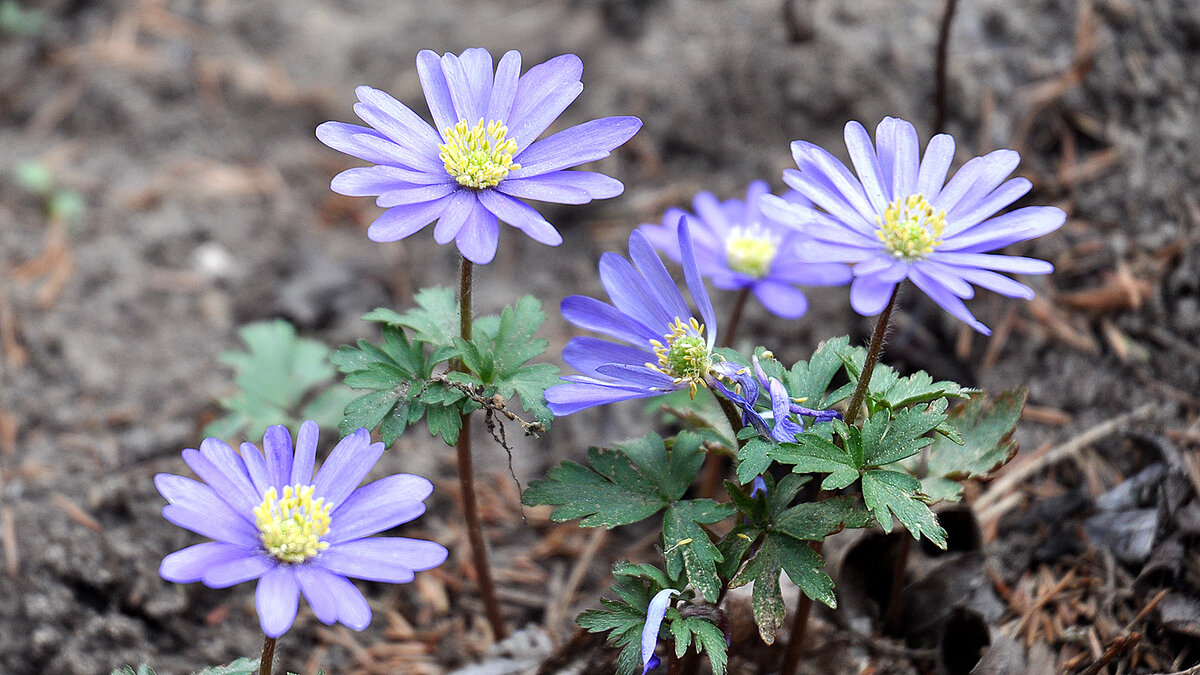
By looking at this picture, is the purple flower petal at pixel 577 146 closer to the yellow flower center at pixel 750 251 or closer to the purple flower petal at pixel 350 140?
the purple flower petal at pixel 350 140

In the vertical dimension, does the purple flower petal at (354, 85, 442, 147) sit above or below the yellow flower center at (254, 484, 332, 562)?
above

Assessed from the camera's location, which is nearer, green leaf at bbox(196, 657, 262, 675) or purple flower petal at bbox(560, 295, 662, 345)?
green leaf at bbox(196, 657, 262, 675)

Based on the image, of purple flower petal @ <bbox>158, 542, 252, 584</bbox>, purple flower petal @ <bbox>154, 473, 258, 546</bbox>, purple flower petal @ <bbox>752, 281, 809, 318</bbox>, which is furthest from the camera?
purple flower petal @ <bbox>752, 281, 809, 318</bbox>

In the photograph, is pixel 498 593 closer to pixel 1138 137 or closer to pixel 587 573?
pixel 587 573

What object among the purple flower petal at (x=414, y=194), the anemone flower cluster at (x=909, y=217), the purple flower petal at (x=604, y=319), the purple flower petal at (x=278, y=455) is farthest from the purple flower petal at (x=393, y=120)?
the anemone flower cluster at (x=909, y=217)

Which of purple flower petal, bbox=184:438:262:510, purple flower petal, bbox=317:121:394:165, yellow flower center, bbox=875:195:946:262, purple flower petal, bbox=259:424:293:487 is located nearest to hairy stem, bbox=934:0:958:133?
yellow flower center, bbox=875:195:946:262

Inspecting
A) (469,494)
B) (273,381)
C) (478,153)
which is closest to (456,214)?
(478,153)

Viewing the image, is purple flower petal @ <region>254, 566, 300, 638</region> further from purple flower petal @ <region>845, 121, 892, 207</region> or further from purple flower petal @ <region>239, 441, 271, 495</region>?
purple flower petal @ <region>845, 121, 892, 207</region>

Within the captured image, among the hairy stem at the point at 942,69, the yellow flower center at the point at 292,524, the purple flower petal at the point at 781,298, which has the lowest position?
the yellow flower center at the point at 292,524
